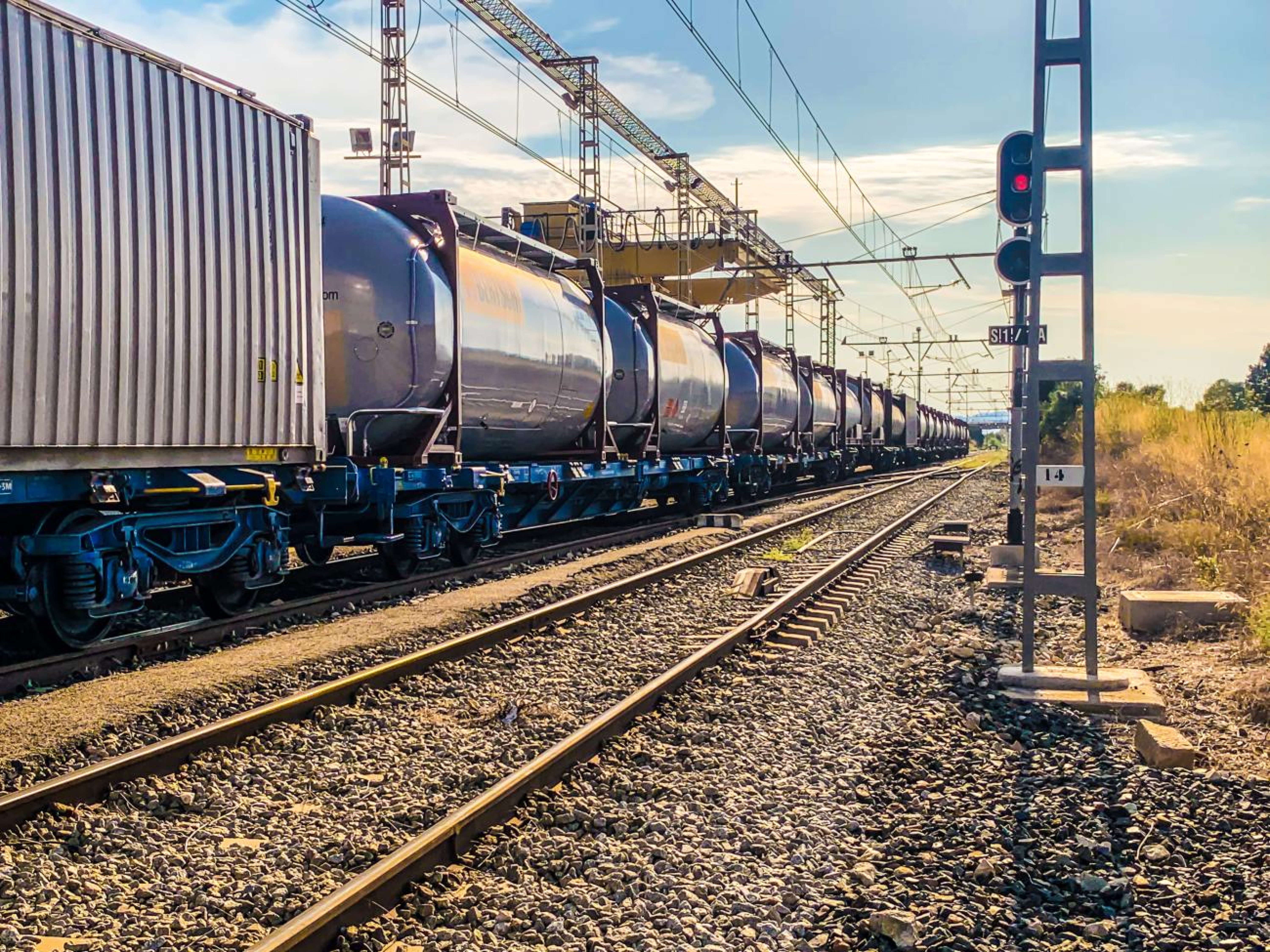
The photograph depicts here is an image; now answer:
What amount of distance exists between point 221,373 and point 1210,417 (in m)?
15.6

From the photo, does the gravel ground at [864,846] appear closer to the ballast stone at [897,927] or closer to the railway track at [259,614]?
the ballast stone at [897,927]

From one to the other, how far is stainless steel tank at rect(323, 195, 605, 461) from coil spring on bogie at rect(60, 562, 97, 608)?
3.46 metres

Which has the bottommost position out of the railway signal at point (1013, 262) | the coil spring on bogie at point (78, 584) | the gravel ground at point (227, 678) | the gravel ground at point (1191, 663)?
the gravel ground at point (1191, 663)

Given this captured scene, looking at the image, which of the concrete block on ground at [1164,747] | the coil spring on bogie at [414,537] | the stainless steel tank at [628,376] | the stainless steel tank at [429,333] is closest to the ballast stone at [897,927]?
the concrete block on ground at [1164,747]

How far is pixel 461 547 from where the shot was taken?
12.9 meters

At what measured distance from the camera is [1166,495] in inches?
597

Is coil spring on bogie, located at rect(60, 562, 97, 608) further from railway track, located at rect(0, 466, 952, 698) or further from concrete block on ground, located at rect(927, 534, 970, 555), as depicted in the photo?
concrete block on ground, located at rect(927, 534, 970, 555)

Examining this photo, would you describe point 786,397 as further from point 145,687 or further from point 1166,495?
point 145,687

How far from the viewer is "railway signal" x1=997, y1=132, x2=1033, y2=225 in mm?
8523

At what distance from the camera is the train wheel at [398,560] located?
1147 cm

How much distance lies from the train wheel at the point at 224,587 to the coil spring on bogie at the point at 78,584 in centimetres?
158

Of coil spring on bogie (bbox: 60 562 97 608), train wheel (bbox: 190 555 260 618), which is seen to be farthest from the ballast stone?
train wheel (bbox: 190 555 260 618)

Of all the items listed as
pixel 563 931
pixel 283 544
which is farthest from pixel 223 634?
pixel 563 931

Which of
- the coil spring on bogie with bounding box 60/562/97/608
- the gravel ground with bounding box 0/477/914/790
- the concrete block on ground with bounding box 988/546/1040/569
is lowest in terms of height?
the gravel ground with bounding box 0/477/914/790
